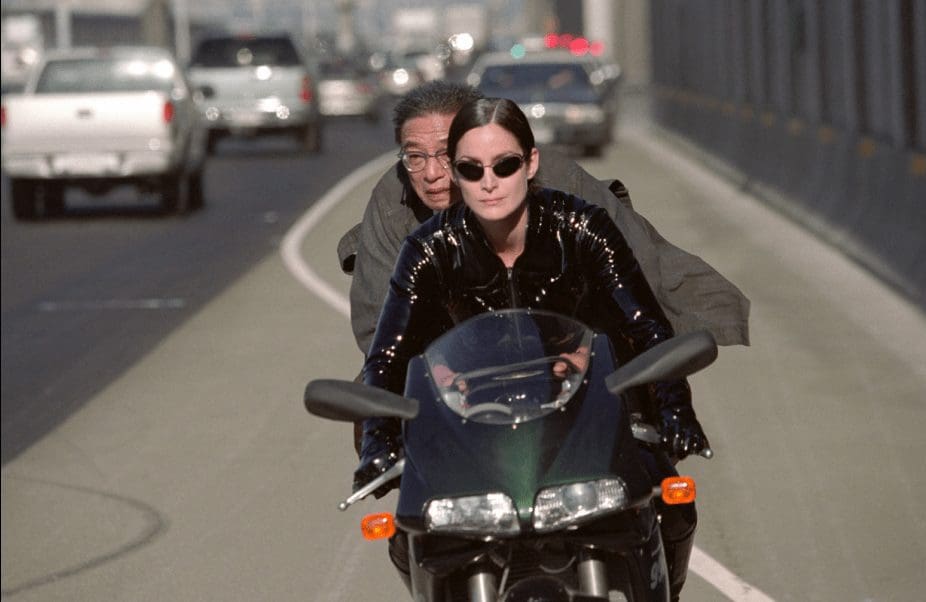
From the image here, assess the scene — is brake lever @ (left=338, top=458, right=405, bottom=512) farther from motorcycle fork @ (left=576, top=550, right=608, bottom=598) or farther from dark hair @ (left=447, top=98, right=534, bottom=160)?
dark hair @ (left=447, top=98, right=534, bottom=160)

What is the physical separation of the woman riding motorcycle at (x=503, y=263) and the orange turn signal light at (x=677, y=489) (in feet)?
0.54

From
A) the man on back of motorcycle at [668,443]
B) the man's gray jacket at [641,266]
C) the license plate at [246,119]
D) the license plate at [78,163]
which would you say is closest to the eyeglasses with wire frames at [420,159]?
the man's gray jacket at [641,266]

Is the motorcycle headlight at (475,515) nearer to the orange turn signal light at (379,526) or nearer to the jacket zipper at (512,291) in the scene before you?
the orange turn signal light at (379,526)

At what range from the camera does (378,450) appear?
456 cm

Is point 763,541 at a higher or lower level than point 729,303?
lower

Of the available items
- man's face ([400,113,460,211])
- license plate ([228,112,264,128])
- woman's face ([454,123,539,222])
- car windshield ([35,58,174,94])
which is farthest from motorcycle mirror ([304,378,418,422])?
license plate ([228,112,264,128])

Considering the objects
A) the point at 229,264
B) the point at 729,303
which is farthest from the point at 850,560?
the point at 229,264

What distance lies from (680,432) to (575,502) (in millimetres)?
471

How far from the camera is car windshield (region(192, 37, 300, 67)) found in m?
39.4

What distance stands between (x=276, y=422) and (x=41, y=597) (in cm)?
332

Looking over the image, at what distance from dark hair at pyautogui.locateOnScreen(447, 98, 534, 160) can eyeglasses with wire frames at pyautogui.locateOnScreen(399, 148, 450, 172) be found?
0.77 m

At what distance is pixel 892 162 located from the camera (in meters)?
17.0

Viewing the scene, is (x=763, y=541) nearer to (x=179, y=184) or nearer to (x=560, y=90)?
(x=179, y=184)

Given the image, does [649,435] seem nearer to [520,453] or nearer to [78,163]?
[520,453]
